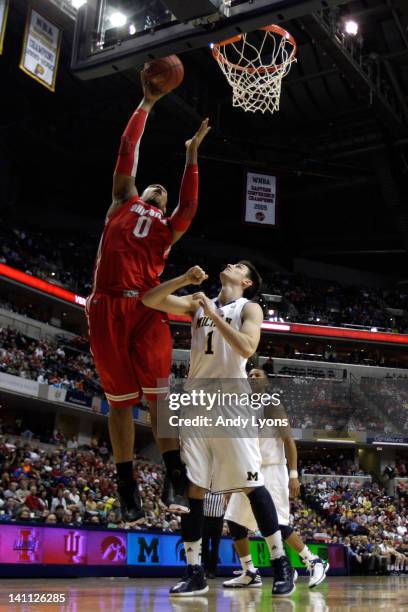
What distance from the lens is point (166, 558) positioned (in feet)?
35.2

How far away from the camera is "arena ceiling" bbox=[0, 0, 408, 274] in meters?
20.9

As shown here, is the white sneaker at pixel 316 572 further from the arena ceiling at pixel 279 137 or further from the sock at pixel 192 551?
the arena ceiling at pixel 279 137

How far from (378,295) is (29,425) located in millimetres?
19334

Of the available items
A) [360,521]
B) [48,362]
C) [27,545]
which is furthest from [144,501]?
[48,362]

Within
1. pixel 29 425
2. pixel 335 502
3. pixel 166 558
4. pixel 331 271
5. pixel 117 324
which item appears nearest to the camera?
pixel 117 324

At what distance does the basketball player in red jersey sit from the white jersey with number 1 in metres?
0.54

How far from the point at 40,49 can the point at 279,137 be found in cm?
1333

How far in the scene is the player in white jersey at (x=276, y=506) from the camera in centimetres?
658

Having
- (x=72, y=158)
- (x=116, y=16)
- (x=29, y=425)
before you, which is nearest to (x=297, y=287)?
(x=72, y=158)

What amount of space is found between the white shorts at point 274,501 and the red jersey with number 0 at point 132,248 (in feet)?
10.1

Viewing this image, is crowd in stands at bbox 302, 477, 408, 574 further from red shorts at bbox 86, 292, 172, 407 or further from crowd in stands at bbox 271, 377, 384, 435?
red shorts at bbox 86, 292, 172, 407

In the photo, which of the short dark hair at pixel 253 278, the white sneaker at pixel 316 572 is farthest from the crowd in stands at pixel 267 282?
the short dark hair at pixel 253 278

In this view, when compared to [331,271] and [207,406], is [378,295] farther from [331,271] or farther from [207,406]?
[207,406]

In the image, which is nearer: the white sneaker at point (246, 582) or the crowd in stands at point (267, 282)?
the white sneaker at point (246, 582)
